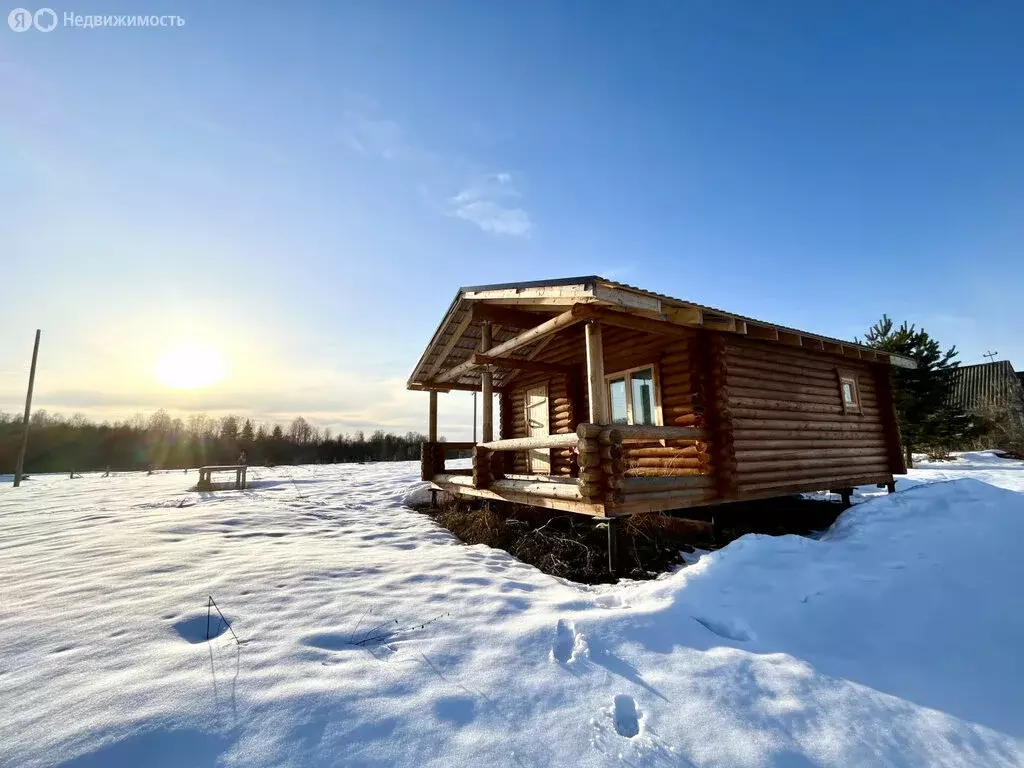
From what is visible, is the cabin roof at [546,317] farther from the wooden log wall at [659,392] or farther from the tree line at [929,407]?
the tree line at [929,407]

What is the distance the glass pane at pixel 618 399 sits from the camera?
10230 mm

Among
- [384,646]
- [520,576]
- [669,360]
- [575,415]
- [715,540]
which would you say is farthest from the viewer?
[575,415]

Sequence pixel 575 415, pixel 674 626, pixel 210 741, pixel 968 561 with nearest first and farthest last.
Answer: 1. pixel 210 741
2. pixel 674 626
3. pixel 968 561
4. pixel 575 415

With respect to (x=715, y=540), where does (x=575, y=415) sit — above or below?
above

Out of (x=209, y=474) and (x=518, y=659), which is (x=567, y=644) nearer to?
(x=518, y=659)

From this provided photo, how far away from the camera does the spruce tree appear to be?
68.8 ft

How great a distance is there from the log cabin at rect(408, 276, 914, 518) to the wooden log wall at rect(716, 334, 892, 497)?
36mm

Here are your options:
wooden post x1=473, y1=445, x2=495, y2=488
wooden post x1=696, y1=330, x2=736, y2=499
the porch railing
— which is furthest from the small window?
wooden post x1=473, y1=445, x2=495, y2=488

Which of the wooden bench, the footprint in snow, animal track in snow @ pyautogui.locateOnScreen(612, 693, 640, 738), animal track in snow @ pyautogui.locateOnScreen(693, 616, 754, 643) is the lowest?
animal track in snow @ pyautogui.locateOnScreen(612, 693, 640, 738)

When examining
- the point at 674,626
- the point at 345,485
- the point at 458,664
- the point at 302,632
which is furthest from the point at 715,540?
the point at 345,485

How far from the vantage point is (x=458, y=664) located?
319cm

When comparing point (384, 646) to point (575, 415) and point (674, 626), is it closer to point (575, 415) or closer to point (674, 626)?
point (674, 626)

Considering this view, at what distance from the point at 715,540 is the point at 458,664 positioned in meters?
6.20

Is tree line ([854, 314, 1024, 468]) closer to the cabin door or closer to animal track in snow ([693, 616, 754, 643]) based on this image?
the cabin door
